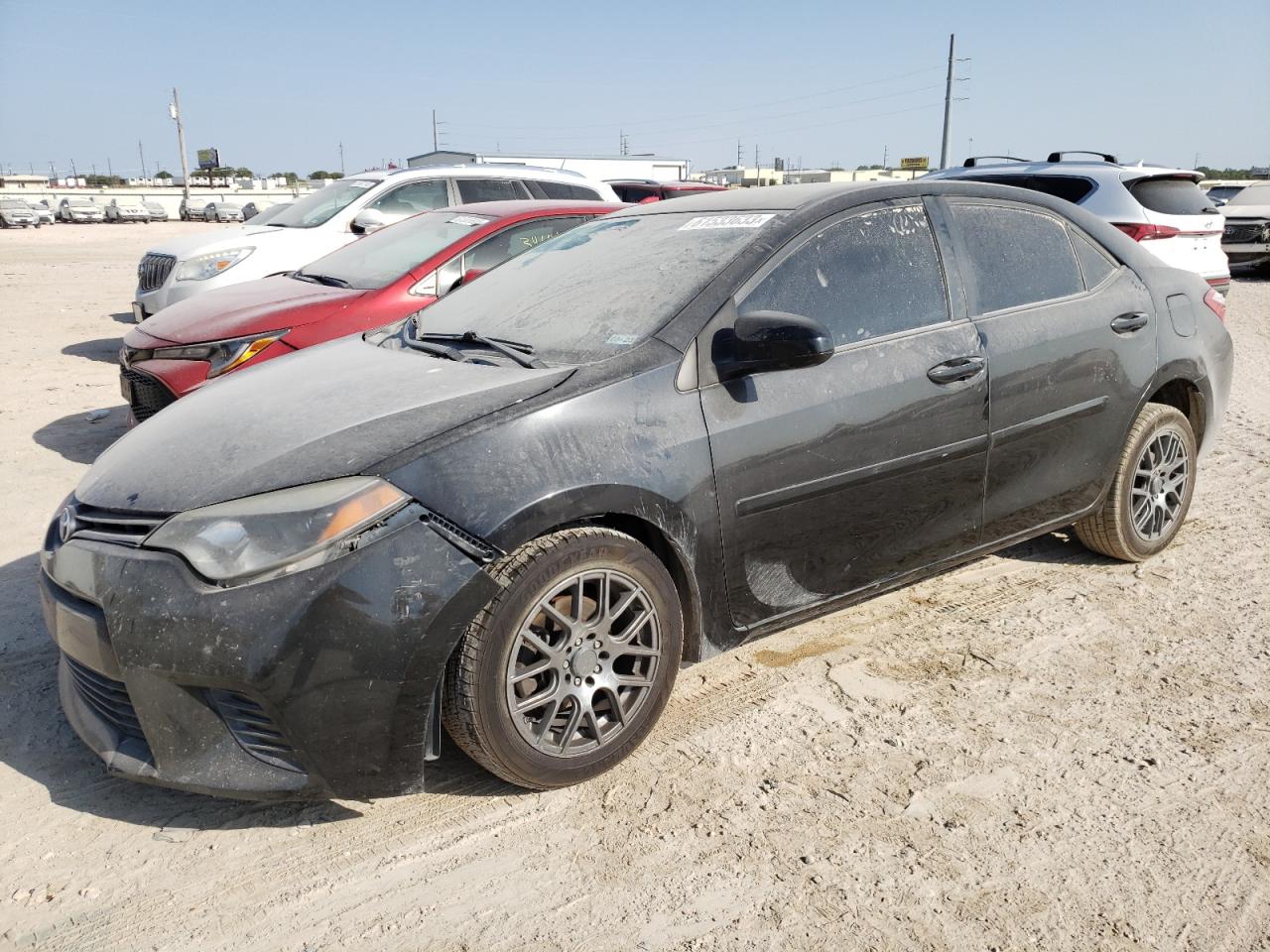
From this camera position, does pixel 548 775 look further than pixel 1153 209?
No

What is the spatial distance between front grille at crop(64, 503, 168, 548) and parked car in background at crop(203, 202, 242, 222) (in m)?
45.7

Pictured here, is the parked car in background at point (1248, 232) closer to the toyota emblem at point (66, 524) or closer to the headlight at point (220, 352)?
the headlight at point (220, 352)

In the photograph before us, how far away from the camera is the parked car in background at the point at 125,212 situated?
4462cm

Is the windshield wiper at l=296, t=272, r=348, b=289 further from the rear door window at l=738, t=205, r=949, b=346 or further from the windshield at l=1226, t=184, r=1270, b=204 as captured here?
the windshield at l=1226, t=184, r=1270, b=204

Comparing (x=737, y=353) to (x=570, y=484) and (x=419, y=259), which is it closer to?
(x=570, y=484)

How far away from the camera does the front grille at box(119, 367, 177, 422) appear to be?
5434 mm

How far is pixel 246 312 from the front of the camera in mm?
5777

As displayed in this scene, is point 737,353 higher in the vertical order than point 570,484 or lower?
higher

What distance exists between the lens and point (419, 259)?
20.5ft

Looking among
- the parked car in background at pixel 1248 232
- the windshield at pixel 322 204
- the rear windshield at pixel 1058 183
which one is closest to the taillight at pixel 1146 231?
the rear windshield at pixel 1058 183

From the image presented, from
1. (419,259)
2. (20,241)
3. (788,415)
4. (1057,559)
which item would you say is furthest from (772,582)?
(20,241)

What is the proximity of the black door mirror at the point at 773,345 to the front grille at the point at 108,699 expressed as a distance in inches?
71.9

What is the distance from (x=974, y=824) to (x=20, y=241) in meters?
32.6

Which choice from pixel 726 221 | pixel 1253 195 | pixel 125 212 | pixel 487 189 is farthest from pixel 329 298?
pixel 125 212
